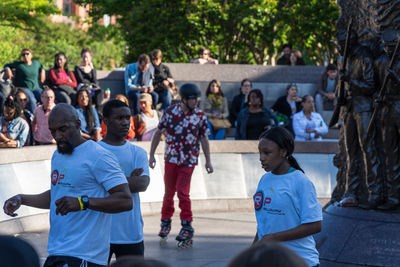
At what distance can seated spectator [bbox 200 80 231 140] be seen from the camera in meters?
14.5

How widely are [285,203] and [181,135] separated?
15.4 feet

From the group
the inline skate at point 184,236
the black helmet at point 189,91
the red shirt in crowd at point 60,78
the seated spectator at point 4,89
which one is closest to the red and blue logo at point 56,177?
the black helmet at point 189,91

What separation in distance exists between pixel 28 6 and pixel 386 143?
23044 mm

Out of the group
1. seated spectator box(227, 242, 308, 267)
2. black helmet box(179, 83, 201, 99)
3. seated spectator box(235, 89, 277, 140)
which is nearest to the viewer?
seated spectator box(227, 242, 308, 267)

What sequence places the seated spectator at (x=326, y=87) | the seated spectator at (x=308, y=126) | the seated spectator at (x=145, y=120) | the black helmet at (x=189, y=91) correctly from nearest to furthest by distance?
1. the black helmet at (x=189, y=91)
2. the seated spectator at (x=145, y=120)
3. the seated spectator at (x=308, y=126)
4. the seated spectator at (x=326, y=87)

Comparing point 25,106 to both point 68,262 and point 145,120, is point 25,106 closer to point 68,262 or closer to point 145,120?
point 145,120

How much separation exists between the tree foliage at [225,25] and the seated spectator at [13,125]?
1442cm

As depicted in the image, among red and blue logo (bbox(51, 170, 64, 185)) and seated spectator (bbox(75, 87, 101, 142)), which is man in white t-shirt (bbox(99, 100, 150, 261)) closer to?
red and blue logo (bbox(51, 170, 64, 185))

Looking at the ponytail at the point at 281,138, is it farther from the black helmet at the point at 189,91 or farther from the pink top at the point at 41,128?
the pink top at the point at 41,128

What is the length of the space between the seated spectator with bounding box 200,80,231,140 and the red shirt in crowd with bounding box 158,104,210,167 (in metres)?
5.28

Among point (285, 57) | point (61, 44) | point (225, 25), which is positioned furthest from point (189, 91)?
point (61, 44)

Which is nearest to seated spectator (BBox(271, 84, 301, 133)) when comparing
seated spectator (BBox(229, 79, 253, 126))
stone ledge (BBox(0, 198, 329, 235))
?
seated spectator (BBox(229, 79, 253, 126))

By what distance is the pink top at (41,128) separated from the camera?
38.4ft

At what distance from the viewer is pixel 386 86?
714cm
